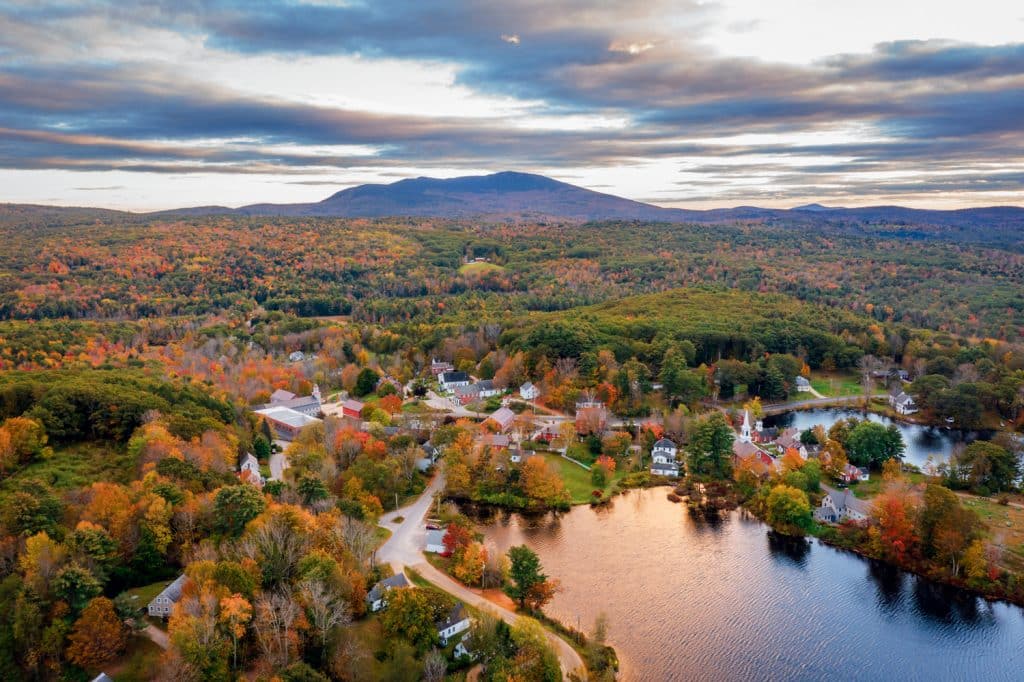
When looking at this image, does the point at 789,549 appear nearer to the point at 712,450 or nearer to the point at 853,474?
the point at 712,450

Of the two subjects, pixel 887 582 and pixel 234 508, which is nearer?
pixel 234 508

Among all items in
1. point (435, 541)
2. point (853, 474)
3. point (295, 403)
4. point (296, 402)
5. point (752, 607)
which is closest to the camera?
point (752, 607)

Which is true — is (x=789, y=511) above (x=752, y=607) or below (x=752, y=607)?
above

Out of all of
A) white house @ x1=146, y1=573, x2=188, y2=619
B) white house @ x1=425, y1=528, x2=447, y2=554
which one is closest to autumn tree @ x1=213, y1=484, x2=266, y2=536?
white house @ x1=146, y1=573, x2=188, y2=619

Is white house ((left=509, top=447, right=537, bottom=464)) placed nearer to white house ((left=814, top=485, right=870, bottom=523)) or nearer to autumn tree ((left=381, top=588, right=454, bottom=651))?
autumn tree ((left=381, top=588, right=454, bottom=651))

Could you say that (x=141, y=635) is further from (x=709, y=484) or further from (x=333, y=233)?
(x=333, y=233)

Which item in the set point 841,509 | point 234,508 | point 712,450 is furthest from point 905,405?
point 234,508

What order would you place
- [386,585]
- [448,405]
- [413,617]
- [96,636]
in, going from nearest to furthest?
[96,636]
[413,617]
[386,585]
[448,405]
